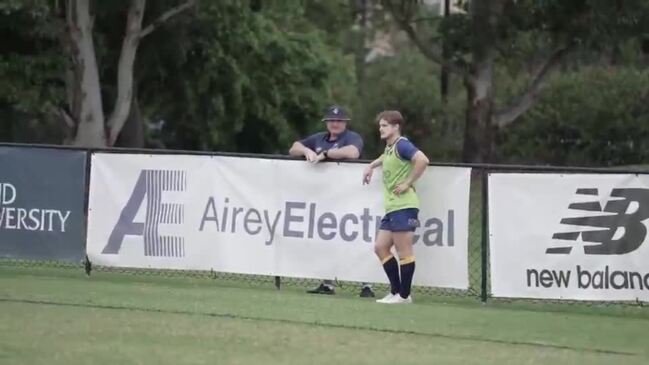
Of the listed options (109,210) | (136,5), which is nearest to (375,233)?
(109,210)

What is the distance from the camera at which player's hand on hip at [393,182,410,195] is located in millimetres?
13461

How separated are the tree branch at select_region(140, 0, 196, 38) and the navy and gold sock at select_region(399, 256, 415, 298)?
764 inches

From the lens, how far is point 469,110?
38000 mm

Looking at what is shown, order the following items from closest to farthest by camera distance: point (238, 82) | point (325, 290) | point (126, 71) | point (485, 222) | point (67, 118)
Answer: point (485, 222) < point (325, 290) < point (126, 71) < point (67, 118) < point (238, 82)

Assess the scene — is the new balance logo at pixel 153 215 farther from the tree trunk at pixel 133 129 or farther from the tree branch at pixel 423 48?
the tree branch at pixel 423 48

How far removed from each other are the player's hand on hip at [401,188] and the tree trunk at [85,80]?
18.7m

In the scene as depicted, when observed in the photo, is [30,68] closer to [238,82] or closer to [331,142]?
[238,82]

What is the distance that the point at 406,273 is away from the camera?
537 inches

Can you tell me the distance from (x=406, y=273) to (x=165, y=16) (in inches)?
768

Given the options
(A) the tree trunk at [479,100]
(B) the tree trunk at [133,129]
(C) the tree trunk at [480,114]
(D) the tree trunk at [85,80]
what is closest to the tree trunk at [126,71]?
(D) the tree trunk at [85,80]

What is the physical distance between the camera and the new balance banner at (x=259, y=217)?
14.1 metres

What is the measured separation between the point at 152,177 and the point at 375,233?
8.07 ft

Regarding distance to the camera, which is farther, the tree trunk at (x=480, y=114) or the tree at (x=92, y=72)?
the tree trunk at (x=480, y=114)

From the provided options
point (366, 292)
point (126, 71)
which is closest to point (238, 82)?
point (126, 71)
